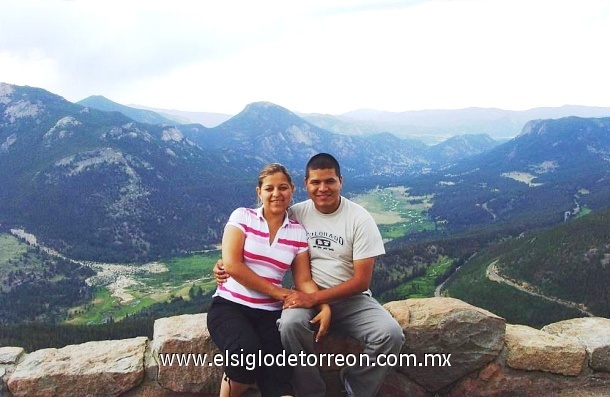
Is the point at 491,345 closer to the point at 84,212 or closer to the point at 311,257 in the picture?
the point at 311,257

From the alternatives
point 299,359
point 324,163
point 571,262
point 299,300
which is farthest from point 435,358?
point 571,262

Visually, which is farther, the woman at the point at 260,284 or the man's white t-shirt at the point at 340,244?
the man's white t-shirt at the point at 340,244

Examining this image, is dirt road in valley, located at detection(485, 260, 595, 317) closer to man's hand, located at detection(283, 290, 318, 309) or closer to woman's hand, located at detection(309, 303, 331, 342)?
woman's hand, located at detection(309, 303, 331, 342)

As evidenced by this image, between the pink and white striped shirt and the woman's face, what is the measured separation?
19 cm

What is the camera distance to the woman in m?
5.36

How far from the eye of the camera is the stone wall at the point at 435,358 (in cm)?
593

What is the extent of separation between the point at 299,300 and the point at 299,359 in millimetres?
662

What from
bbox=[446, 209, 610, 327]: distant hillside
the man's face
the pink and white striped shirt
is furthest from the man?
bbox=[446, 209, 610, 327]: distant hillside

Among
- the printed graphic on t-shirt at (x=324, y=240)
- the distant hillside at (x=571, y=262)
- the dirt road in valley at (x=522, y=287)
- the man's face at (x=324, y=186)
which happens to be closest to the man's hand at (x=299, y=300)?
the printed graphic on t-shirt at (x=324, y=240)

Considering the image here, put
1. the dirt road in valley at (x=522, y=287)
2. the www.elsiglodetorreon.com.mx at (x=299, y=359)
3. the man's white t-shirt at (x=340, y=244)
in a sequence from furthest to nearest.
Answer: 1. the dirt road in valley at (x=522, y=287)
2. the man's white t-shirt at (x=340, y=244)
3. the www.elsiglodetorreon.com.mx at (x=299, y=359)

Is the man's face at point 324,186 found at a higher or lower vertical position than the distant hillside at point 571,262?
higher

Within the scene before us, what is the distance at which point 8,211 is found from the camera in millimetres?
182000

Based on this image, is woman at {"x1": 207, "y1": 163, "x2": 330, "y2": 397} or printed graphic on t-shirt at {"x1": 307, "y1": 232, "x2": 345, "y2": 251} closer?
woman at {"x1": 207, "y1": 163, "x2": 330, "y2": 397}

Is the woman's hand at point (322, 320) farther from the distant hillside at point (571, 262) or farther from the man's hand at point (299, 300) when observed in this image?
the distant hillside at point (571, 262)
